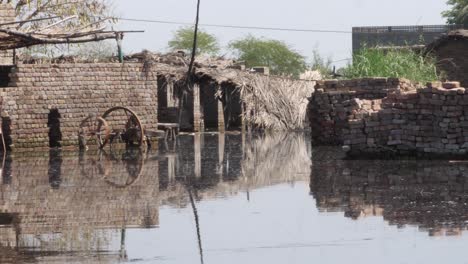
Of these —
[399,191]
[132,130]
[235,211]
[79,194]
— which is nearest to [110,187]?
[79,194]

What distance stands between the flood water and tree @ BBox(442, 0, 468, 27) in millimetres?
43400

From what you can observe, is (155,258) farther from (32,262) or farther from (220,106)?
(220,106)

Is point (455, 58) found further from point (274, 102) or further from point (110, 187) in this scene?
point (110, 187)

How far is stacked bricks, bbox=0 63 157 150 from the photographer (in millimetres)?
28312

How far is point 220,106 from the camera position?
128 ft

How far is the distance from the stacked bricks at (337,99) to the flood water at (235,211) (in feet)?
9.12

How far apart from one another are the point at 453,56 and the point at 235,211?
23.6 meters

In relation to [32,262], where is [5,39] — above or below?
above

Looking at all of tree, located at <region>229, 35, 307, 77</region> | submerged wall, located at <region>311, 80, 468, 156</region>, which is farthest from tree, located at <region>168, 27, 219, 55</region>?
submerged wall, located at <region>311, 80, 468, 156</region>

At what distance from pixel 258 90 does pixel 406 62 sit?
8.99 meters

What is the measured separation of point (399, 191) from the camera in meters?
15.8

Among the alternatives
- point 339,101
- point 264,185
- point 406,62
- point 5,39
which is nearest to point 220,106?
point 406,62

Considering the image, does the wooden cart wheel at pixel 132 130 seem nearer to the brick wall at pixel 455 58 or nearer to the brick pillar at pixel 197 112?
the brick pillar at pixel 197 112

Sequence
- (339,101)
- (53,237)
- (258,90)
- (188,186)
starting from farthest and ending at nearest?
(258,90), (339,101), (188,186), (53,237)
